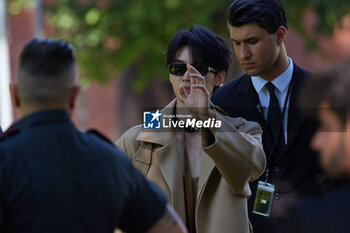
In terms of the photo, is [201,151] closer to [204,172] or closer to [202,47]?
[204,172]

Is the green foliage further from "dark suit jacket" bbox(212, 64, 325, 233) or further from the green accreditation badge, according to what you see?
the green accreditation badge

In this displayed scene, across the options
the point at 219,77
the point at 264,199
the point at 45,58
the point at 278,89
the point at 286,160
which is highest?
the point at 45,58

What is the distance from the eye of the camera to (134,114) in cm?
A: 1669

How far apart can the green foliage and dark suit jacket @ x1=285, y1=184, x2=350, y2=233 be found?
9.87 m

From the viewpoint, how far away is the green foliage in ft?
40.5

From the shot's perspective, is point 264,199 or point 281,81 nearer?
point 264,199

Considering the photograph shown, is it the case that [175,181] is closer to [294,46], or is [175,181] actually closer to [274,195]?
[274,195]

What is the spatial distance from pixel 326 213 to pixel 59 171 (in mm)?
928

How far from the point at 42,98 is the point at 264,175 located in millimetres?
2170

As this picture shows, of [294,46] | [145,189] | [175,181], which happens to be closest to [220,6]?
[294,46]

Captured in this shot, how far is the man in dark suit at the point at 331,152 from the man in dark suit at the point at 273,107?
209cm

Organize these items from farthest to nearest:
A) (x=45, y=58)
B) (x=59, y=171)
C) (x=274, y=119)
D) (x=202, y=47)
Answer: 1. (x=274, y=119)
2. (x=202, y=47)
3. (x=45, y=58)
4. (x=59, y=171)

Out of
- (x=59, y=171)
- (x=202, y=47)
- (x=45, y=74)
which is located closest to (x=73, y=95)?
(x=45, y=74)

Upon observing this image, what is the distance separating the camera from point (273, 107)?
4777mm
